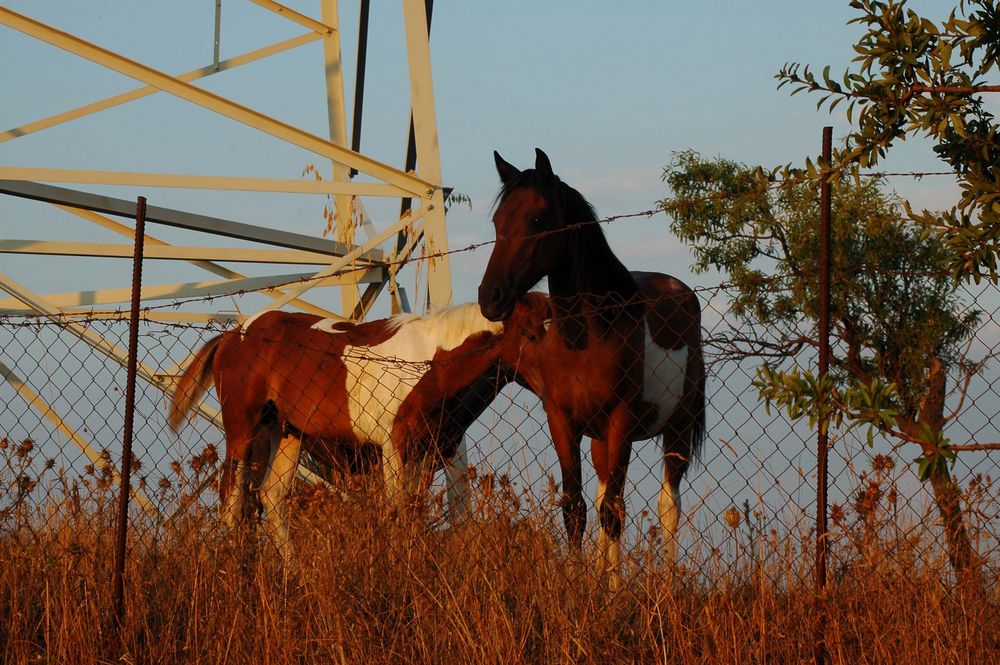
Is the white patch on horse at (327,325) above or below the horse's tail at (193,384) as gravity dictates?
above

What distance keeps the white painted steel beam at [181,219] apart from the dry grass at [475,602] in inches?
187

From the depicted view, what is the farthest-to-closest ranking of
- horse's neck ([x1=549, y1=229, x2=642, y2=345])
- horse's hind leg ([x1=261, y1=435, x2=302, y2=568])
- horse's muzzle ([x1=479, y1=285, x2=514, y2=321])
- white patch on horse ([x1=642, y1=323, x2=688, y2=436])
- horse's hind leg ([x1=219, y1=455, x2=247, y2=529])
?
horse's hind leg ([x1=261, y1=435, x2=302, y2=568]) < horse's hind leg ([x1=219, y1=455, x2=247, y2=529]) < white patch on horse ([x1=642, y1=323, x2=688, y2=436]) < horse's neck ([x1=549, y1=229, x2=642, y2=345]) < horse's muzzle ([x1=479, y1=285, x2=514, y2=321])

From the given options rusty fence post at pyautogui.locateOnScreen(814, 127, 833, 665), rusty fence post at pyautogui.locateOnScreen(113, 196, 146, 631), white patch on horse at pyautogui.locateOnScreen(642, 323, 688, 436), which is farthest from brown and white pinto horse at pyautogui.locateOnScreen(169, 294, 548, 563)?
rusty fence post at pyautogui.locateOnScreen(814, 127, 833, 665)

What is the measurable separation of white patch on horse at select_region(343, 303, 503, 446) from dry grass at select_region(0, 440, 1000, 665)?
2029mm

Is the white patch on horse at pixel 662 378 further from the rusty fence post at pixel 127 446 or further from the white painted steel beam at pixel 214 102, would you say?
the white painted steel beam at pixel 214 102

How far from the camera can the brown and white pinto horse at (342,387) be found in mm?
7516

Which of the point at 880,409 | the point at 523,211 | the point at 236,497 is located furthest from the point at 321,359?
the point at 880,409

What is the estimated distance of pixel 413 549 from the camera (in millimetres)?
5102

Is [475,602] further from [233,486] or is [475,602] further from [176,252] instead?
[176,252]

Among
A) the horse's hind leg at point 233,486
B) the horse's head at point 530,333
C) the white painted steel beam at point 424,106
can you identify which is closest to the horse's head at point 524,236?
the horse's head at point 530,333

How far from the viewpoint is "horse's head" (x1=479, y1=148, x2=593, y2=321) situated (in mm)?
5805

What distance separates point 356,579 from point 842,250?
11101 mm

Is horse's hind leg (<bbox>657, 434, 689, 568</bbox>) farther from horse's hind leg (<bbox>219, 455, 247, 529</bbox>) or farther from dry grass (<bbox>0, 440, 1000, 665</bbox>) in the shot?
horse's hind leg (<bbox>219, 455, 247, 529</bbox>)

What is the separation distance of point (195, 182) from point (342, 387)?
8.28ft
